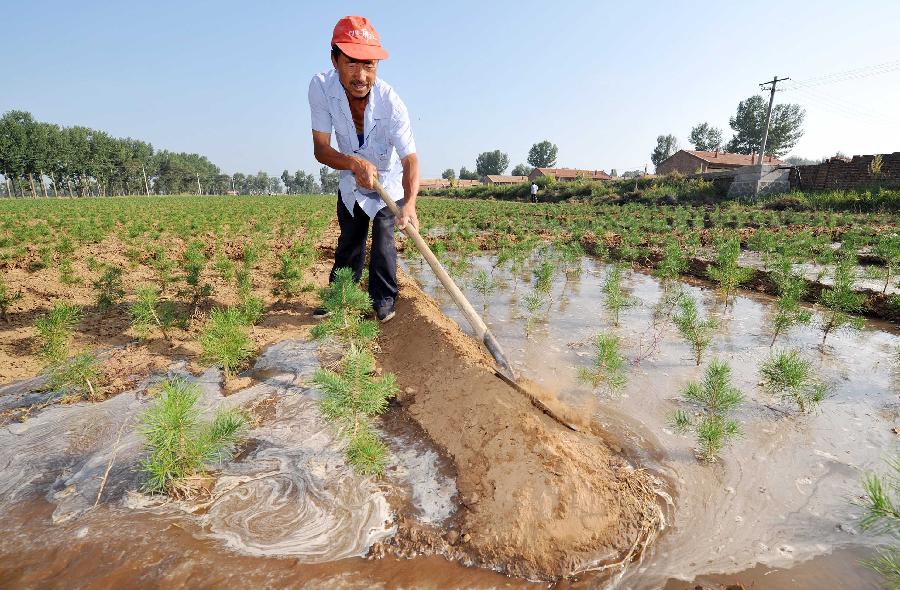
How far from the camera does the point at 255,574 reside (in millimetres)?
1674

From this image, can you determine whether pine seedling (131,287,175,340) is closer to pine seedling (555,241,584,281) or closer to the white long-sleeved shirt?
the white long-sleeved shirt

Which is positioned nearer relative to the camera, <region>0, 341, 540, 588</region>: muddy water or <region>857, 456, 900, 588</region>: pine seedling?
<region>857, 456, 900, 588</region>: pine seedling

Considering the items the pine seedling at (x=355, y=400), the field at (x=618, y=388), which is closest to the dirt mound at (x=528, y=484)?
the field at (x=618, y=388)

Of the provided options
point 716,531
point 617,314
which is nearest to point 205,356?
point 716,531

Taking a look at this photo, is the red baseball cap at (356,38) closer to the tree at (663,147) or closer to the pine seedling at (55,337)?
the pine seedling at (55,337)

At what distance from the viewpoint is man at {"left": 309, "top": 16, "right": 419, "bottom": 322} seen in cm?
327

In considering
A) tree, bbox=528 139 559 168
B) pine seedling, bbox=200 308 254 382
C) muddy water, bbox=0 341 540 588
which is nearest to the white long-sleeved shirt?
pine seedling, bbox=200 308 254 382

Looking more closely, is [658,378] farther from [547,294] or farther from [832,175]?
[832,175]

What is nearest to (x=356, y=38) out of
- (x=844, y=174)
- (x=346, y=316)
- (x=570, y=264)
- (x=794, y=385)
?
(x=346, y=316)

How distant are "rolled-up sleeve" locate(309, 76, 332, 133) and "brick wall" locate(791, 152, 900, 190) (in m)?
26.4

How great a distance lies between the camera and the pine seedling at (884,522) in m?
1.55

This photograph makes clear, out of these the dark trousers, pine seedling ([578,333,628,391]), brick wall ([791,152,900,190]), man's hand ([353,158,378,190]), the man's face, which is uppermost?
brick wall ([791,152,900,190])

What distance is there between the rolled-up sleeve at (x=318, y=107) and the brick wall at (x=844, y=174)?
26.4 metres

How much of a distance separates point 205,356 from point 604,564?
289cm
